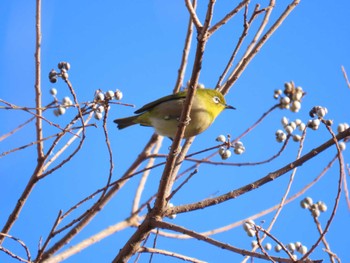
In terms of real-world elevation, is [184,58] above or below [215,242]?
above

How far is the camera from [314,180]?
14.3 feet

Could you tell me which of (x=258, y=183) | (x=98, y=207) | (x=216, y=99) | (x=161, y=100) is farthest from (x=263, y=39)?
(x=98, y=207)

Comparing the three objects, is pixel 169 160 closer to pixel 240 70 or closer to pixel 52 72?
pixel 52 72

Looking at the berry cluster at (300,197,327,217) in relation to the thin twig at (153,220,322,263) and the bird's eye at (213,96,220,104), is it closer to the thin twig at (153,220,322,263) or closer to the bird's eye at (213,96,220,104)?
the thin twig at (153,220,322,263)

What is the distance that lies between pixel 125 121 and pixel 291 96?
7.72 ft

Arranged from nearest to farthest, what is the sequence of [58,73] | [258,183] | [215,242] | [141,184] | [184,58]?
[215,242] → [258,183] → [58,73] → [184,58] → [141,184]

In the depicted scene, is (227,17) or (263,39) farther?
(263,39)

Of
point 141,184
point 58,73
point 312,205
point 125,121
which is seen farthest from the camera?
point 125,121

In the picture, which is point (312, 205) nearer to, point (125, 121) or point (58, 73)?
point (58, 73)

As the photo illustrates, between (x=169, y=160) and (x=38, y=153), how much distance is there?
1.35 metres

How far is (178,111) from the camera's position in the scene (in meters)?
5.37

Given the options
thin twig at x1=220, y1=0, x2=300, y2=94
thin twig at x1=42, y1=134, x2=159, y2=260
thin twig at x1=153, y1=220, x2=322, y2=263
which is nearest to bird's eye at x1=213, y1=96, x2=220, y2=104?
thin twig at x1=220, y1=0, x2=300, y2=94

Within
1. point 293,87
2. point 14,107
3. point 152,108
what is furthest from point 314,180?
point 14,107

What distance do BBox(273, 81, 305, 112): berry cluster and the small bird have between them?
3.46 feet
